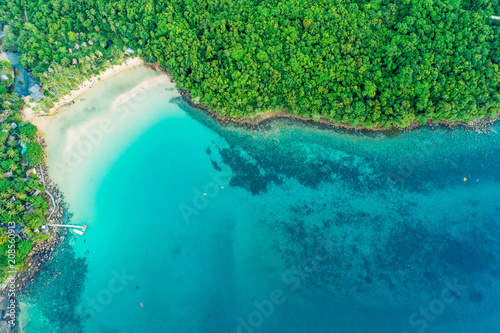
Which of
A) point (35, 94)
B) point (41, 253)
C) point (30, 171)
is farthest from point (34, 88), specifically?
point (41, 253)

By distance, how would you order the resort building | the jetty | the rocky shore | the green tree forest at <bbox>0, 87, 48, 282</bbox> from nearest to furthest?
the rocky shore
the green tree forest at <bbox>0, 87, 48, 282</bbox>
the jetty
the resort building

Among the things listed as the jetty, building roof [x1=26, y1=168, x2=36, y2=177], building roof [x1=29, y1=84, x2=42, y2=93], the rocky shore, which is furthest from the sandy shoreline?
the jetty

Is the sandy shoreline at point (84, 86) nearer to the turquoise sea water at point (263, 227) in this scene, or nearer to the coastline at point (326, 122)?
the turquoise sea water at point (263, 227)

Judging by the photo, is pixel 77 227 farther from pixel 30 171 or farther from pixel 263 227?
pixel 263 227

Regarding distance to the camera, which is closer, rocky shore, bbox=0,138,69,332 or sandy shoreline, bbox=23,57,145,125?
rocky shore, bbox=0,138,69,332

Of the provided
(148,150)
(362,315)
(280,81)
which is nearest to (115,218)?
(148,150)

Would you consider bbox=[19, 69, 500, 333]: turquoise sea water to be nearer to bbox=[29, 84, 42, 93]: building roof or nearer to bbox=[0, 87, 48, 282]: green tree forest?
bbox=[0, 87, 48, 282]: green tree forest
